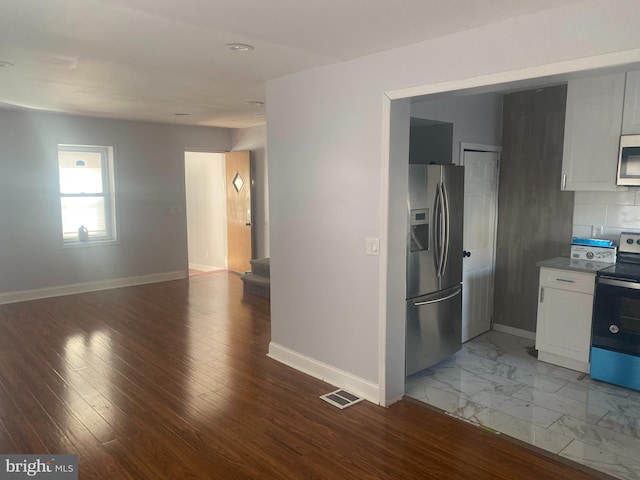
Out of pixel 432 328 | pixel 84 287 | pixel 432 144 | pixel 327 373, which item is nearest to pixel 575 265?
pixel 432 328

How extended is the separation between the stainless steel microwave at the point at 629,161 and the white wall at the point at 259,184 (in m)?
5.06

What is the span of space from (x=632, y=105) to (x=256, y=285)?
4.77 metres

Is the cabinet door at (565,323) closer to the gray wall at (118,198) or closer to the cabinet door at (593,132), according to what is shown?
the cabinet door at (593,132)

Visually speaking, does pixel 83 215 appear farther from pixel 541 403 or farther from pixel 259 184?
pixel 541 403

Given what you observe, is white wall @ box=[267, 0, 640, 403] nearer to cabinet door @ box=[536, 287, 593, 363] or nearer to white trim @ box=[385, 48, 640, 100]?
white trim @ box=[385, 48, 640, 100]

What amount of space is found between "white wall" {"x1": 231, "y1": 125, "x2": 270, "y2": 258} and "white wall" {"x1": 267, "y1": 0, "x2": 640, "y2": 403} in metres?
3.56

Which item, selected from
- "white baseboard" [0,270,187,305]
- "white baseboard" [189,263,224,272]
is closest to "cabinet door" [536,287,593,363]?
"white baseboard" [0,270,187,305]

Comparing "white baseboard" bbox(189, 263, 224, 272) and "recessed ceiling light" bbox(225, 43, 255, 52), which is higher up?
"recessed ceiling light" bbox(225, 43, 255, 52)

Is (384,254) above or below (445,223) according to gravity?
below

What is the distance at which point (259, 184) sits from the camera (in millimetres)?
7730

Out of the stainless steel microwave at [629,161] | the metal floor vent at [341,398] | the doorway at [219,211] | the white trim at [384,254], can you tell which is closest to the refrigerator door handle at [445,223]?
the white trim at [384,254]

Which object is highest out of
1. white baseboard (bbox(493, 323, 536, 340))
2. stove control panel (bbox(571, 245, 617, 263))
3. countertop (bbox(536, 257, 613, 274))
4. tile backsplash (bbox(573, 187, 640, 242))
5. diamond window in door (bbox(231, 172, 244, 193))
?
diamond window in door (bbox(231, 172, 244, 193))

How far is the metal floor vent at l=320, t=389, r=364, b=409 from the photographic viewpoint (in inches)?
130

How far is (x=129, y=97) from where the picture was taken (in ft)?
16.0
